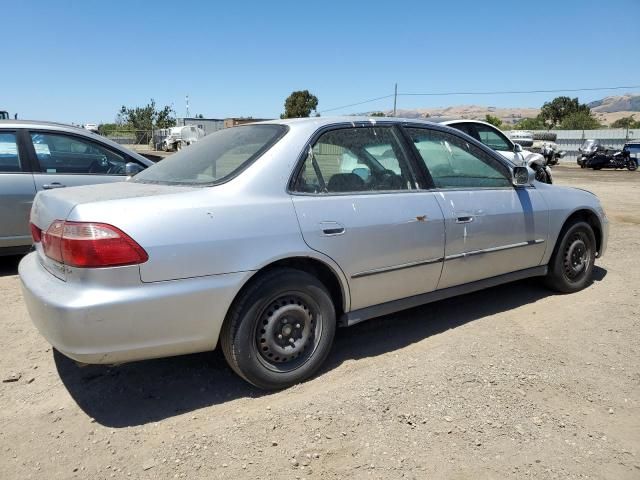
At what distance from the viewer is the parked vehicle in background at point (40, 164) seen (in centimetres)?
514

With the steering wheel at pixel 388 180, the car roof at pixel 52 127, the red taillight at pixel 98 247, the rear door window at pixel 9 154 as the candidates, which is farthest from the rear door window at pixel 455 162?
the rear door window at pixel 9 154

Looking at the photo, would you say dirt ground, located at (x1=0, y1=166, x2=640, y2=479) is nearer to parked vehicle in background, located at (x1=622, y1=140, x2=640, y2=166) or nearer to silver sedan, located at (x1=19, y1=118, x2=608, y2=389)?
silver sedan, located at (x1=19, y1=118, x2=608, y2=389)

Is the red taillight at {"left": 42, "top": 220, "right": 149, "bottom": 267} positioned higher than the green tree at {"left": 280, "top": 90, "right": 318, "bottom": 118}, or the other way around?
the green tree at {"left": 280, "top": 90, "right": 318, "bottom": 118}

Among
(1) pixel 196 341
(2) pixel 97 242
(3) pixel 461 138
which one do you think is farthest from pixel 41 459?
(3) pixel 461 138

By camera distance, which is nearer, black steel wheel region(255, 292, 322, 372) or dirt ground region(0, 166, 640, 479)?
dirt ground region(0, 166, 640, 479)

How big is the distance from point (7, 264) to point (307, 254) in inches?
182

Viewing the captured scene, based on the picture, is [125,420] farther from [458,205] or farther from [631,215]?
[631,215]

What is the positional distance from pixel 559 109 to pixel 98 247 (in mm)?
81329

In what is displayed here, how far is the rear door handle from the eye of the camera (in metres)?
3.00

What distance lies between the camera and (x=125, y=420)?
108 inches

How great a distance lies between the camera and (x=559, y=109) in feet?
240

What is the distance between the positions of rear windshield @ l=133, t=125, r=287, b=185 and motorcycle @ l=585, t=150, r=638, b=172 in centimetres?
3066

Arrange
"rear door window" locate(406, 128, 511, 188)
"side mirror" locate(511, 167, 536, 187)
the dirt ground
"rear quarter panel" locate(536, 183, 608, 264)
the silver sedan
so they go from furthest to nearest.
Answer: "rear quarter panel" locate(536, 183, 608, 264) → "side mirror" locate(511, 167, 536, 187) → "rear door window" locate(406, 128, 511, 188) → the silver sedan → the dirt ground

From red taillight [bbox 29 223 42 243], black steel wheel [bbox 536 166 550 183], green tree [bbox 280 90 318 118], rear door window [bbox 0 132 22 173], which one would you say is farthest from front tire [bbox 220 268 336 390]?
green tree [bbox 280 90 318 118]
